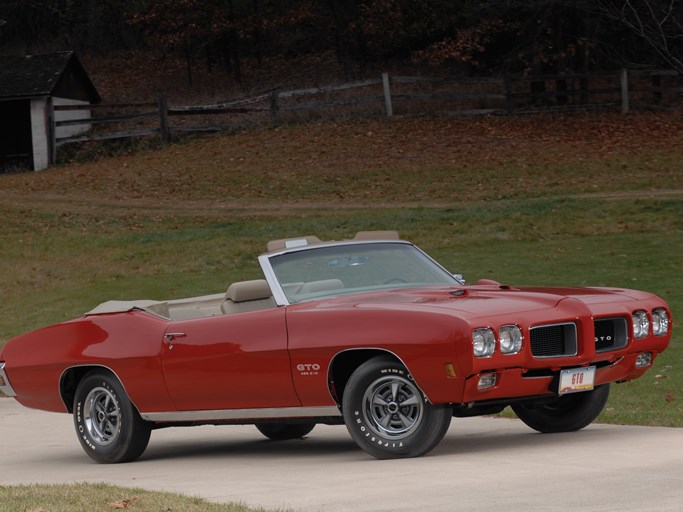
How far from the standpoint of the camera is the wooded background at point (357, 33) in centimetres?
4469

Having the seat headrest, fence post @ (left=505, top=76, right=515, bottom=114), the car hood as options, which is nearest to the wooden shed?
fence post @ (left=505, top=76, right=515, bottom=114)

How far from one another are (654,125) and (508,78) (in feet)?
19.5

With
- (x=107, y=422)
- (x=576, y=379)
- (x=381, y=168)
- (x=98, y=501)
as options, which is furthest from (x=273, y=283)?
(x=381, y=168)

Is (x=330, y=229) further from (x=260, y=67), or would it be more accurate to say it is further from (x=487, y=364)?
(x=260, y=67)

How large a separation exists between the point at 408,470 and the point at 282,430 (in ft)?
10.7

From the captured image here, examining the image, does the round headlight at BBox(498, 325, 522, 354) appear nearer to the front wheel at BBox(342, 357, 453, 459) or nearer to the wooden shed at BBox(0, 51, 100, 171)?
the front wheel at BBox(342, 357, 453, 459)

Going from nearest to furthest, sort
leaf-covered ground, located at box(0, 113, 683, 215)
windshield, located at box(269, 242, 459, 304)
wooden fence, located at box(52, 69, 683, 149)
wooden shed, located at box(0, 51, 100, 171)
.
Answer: windshield, located at box(269, 242, 459, 304) < leaf-covered ground, located at box(0, 113, 683, 215) < wooden fence, located at box(52, 69, 683, 149) < wooden shed, located at box(0, 51, 100, 171)

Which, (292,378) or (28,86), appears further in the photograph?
(28,86)

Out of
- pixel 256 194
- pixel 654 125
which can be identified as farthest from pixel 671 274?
pixel 654 125

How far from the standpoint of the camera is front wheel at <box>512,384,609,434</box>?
31.4 feet

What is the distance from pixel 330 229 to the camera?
27.3m

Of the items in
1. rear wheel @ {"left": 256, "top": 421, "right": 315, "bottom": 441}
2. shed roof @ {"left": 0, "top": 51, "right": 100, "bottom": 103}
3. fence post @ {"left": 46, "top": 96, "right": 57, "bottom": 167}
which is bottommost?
rear wheel @ {"left": 256, "top": 421, "right": 315, "bottom": 441}

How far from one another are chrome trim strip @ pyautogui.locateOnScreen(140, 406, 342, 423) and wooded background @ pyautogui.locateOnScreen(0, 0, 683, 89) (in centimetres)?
2655

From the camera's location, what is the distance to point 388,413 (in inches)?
331
